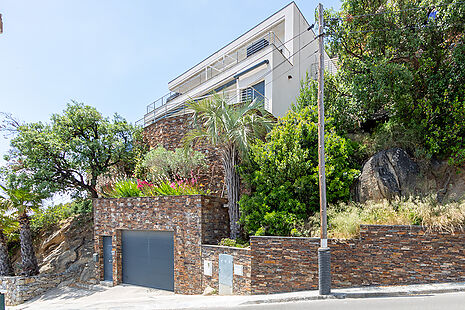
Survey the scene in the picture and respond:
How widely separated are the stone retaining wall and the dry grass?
15.3 metres

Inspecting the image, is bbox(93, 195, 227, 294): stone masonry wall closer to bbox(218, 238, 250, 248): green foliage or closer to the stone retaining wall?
bbox(218, 238, 250, 248): green foliage

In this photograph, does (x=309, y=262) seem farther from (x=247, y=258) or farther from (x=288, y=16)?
(x=288, y=16)

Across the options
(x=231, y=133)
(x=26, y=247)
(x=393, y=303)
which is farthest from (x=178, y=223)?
(x=26, y=247)

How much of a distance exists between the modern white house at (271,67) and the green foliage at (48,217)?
31.1 ft

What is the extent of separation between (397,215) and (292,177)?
350 centimetres

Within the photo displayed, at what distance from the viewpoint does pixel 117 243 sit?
13.1 meters

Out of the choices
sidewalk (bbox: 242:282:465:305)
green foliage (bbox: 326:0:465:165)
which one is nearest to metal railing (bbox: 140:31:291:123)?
green foliage (bbox: 326:0:465:165)

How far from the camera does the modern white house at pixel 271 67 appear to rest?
14992 millimetres

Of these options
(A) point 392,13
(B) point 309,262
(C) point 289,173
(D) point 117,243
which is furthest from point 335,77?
(D) point 117,243

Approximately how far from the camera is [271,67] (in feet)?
49.0

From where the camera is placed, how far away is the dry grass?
7.11 m

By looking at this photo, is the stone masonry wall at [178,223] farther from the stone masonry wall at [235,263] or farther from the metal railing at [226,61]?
the metal railing at [226,61]

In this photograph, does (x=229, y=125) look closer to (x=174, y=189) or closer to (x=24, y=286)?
(x=174, y=189)

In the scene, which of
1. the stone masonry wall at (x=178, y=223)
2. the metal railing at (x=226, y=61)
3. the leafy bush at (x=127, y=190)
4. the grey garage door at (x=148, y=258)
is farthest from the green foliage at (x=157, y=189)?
the metal railing at (x=226, y=61)
